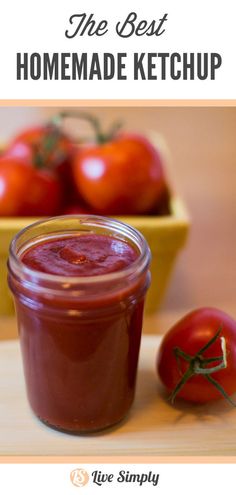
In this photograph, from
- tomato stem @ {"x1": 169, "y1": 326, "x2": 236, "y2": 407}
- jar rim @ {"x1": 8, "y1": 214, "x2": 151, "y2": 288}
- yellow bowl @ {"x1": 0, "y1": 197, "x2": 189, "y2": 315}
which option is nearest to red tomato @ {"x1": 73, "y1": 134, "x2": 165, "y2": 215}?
yellow bowl @ {"x1": 0, "y1": 197, "x2": 189, "y2": 315}

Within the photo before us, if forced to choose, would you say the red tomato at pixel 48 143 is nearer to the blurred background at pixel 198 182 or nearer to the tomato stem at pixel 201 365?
the blurred background at pixel 198 182

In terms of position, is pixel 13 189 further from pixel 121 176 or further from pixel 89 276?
pixel 89 276

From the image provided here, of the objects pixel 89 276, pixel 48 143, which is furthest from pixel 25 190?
pixel 89 276

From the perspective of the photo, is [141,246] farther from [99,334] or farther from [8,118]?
[8,118]

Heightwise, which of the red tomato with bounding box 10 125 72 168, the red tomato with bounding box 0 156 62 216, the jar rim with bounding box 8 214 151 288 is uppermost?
the jar rim with bounding box 8 214 151 288

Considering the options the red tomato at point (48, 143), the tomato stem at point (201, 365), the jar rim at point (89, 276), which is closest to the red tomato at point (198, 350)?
the tomato stem at point (201, 365)

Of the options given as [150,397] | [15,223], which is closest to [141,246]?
[150,397]

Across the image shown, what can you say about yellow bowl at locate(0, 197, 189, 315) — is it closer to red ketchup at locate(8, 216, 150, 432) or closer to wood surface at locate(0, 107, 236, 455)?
wood surface at locate(0, 107, 236, 455)
